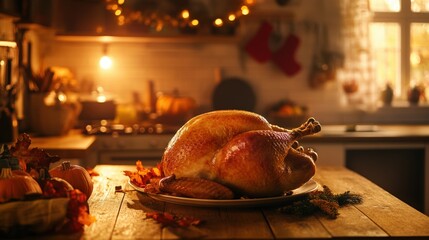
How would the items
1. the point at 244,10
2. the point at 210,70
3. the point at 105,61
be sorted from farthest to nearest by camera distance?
the point at 210,70, the point at 105,61, the point at 244,10

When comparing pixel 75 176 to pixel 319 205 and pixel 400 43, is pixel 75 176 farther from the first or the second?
pixel 400 43

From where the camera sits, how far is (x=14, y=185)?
1264 mm

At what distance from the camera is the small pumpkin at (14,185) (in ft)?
4.12

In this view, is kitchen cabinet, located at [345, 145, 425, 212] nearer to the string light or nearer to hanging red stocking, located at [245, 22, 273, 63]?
hanging red stocking, located at [245, 22, 273, 63]

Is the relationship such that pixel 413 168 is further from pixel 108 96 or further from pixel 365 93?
pixel 108 96

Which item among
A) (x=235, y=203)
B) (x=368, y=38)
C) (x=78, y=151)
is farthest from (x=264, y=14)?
(x=235, y=203)

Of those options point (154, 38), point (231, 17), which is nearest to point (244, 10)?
point (231, 17)

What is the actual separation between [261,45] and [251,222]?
3.87 metres

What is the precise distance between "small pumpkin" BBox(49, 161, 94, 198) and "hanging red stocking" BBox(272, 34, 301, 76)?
370 centimetres

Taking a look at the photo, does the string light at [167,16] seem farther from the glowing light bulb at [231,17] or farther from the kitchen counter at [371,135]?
the kitchen counter at [371,135]

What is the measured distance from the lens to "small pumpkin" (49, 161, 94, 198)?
148cm

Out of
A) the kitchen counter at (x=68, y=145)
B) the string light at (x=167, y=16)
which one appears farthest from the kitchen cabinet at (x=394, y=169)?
the kitchen counter at (x=68, y=145)

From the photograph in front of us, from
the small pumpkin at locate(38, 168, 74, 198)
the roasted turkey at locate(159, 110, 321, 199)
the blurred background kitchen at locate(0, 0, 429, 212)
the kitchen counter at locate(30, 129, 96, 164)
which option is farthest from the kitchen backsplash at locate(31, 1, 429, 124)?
the small pumpkin at locate(38, 168, 74, 198)

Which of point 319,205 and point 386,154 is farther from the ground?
point 319,205
